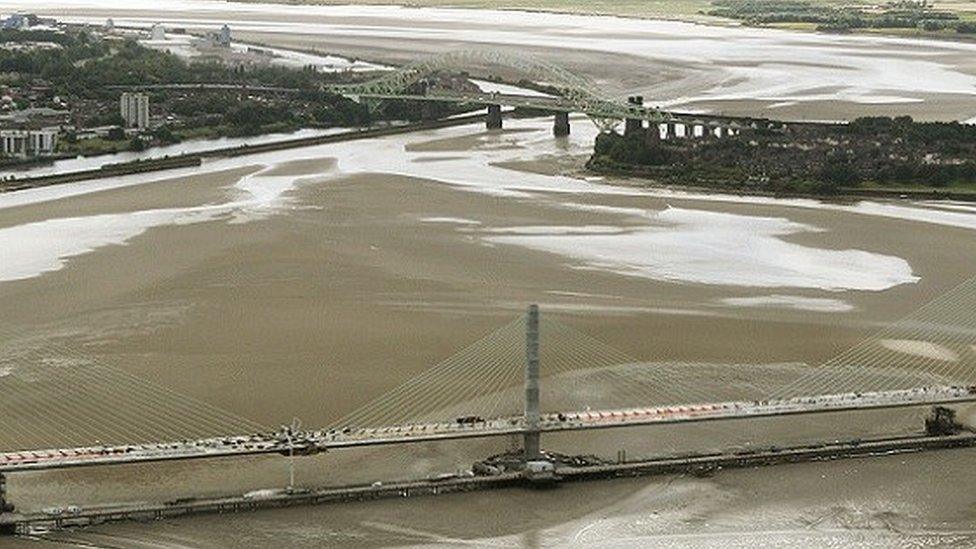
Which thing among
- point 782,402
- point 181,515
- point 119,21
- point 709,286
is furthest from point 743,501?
point 119,21

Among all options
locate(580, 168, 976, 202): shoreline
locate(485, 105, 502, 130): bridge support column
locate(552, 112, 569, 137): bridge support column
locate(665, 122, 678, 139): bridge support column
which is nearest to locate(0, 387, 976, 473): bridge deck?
locate(580, 168, 976, 202): shoreline

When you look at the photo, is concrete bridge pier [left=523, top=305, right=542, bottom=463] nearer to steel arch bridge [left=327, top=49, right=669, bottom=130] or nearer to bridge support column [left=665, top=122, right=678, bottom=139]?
bridge support column [left=665, top=122, right=678, bottom=139]

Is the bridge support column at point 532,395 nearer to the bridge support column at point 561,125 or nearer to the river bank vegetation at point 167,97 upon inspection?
the river bank vegetation at point 167,97

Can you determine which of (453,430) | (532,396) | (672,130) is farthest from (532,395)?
(672,130)

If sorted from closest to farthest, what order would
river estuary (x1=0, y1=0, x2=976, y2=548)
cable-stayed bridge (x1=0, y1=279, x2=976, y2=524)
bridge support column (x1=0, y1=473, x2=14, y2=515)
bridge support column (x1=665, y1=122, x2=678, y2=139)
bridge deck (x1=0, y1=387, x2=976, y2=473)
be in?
bridge support column (x1=0, y1=473, x2=14, y2=515) → bridge deck (x1=0, y1=387, x2=976, y2=473) → river estuary (x1=0, y1=0, x2=976, y2=548) → cable-stayed bridge (x1=0, y1=279, x2=976, y2=524) → bridge support column (x1=665, y1=122, x2=678, y2=139)

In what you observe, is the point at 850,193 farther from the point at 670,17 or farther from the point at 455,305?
the point at 670,17

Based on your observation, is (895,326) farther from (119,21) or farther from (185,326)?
(119,21)
